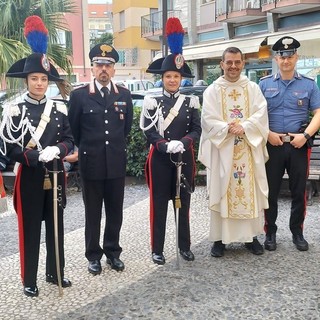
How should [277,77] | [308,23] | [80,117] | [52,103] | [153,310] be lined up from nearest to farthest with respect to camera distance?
1. [153,310]
2. [52,103]
3. [80,117]
4. [277,77]
5. [308,23]

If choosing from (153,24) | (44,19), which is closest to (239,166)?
(44,19)

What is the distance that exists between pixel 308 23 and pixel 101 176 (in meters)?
14.1

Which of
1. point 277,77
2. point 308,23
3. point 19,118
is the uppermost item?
point 308,23

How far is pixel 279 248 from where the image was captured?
4465mm

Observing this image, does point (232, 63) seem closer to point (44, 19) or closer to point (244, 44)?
point (44, 19)

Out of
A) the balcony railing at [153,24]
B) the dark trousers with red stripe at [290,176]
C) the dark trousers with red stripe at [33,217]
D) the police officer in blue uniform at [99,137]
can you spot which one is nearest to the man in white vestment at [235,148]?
the dark trousers with red stripe at [290,176]

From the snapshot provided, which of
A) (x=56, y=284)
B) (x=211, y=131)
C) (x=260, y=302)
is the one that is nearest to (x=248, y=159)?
(x=211, y=131)

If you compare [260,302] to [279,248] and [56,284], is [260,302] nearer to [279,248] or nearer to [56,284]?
[279,248]

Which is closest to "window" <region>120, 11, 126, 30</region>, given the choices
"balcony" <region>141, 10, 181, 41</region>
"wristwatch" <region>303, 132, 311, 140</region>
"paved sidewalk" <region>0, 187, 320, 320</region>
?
"balcony" <region>141, 10, 181, 41</region>

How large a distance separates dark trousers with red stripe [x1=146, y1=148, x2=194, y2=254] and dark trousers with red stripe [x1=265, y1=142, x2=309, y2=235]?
0.77 m

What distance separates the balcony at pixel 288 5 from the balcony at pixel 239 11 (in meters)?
0.75

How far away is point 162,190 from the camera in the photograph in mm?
4129

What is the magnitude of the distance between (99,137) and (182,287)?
1.35 m

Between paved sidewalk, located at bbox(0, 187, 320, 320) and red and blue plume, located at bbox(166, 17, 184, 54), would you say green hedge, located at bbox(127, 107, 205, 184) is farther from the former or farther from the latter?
red and blue plume, located at bbox(166, 17, 184, 54)
